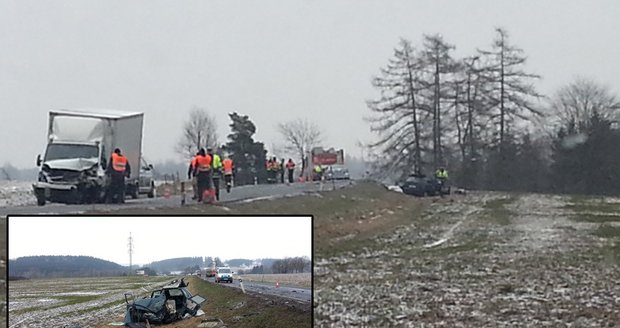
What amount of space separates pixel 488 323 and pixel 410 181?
20.4 meters

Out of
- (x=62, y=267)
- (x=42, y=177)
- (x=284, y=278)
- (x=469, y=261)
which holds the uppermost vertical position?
(x=42, y=177)

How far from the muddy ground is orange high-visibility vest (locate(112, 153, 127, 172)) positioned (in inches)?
180

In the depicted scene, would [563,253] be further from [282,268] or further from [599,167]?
[282,268]

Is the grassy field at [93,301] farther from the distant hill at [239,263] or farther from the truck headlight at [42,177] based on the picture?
the truck headlight at [42,177]

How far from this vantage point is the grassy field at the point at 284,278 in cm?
915

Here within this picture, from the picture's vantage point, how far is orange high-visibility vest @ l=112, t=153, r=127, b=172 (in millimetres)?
20141

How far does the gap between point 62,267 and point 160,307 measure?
1.05 metres

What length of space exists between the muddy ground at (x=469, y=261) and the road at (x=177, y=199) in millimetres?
1084

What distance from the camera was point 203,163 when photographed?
19172 mm

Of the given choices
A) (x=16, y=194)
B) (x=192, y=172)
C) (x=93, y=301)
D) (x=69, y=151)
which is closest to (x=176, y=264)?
(x=93, y=301)

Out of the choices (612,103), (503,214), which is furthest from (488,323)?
(612,103)

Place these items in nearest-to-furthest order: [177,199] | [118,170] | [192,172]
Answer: [177,199]
[192,172]
[118,170]

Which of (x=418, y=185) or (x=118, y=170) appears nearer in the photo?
(x=118, y=170)

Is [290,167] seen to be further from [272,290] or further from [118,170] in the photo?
[272,290]
